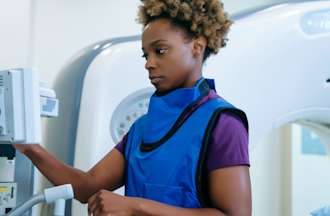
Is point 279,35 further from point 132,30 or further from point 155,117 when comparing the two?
point 155,117

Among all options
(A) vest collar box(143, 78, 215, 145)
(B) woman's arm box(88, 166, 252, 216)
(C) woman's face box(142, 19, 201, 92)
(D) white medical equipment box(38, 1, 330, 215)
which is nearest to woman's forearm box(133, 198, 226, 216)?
(B) woman's arm box(88, 166, 252, 216)

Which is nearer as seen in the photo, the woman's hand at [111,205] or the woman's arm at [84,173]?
the woman's hand at [111,205]

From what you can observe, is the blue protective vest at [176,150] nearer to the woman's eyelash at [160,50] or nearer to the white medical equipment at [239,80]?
the woman's eyelash at [160,50]

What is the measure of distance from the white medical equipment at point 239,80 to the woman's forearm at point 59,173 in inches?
13.4

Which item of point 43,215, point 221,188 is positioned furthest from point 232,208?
point 43,215

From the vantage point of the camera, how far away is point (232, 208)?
3.04 feet

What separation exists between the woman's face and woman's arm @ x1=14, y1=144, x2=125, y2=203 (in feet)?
0.85

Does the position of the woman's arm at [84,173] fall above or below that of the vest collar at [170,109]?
A: below

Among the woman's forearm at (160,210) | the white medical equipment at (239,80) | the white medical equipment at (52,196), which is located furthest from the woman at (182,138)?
the white medical equipment at (239,80)

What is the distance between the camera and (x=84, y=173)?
48.2 inches

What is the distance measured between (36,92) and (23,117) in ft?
0.21

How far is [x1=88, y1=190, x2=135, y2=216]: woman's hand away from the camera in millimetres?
869

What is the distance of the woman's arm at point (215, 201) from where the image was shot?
883 millimetres

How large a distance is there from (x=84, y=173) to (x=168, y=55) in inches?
16.2
